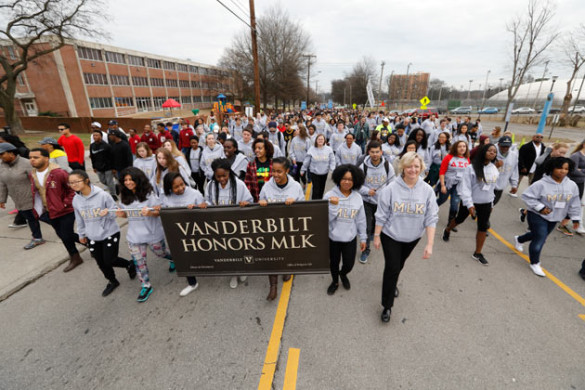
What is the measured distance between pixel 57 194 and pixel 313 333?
410cm

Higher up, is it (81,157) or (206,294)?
(81,157)

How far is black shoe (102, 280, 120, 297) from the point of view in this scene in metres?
3.72

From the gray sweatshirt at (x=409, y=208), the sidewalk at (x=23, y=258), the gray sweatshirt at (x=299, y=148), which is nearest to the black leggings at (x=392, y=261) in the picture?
the gray sweatshirt at (x=409, y=208)

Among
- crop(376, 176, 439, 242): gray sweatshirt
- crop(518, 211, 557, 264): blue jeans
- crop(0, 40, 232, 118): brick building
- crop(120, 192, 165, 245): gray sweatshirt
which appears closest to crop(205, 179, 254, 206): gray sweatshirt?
crop(120, 192, 165, 245): gray sweatshirt

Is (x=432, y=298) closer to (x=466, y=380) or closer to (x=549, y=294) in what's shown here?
(x=466, y=380)

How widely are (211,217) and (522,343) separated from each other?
11.9 feet

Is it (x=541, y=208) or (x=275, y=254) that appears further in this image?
(x=541, y=208)

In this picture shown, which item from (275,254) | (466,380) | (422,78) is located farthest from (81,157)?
(422,78)

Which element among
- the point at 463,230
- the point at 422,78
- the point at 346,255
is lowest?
the point at 463,230

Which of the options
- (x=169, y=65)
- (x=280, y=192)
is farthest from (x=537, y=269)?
(x=169, y=65)

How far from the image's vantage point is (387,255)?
119 inches

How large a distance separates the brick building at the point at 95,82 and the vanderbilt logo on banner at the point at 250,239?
117 feet

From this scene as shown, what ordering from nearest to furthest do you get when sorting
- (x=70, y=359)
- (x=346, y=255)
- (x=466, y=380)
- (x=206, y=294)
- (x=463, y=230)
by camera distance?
(x=466, y=380), (x=70, y=359), (x=346, y=255), (x=206, y=294), (x=463, y=230)

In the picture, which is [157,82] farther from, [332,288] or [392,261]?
[392,261]
